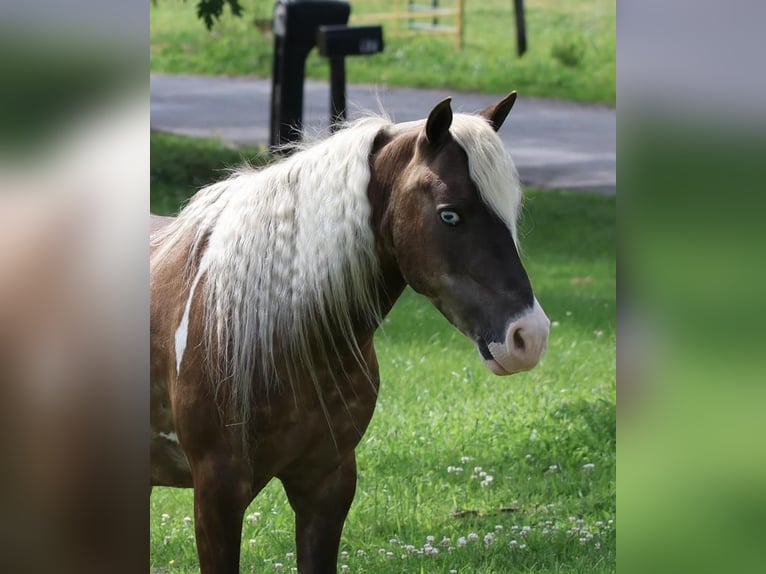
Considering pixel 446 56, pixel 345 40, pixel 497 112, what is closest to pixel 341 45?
pixel 345 40

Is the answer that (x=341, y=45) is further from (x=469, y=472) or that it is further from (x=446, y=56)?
(x=446, y=56)

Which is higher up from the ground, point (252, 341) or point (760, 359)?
point (760, 359)

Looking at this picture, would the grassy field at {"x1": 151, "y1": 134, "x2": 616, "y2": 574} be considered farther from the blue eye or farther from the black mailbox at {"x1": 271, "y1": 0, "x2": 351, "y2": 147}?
the black mailbox at {"x1": 271, "y1": 0, "x2": 351, "y2": 147}

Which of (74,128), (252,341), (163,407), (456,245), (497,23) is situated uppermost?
(497,23)

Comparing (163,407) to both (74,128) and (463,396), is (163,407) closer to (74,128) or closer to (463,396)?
(74,128)

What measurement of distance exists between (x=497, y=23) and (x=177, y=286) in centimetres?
1835

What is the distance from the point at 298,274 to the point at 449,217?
16.3 inches

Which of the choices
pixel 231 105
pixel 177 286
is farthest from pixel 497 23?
pixel 177 286

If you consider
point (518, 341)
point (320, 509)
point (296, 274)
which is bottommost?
point (320, 509)

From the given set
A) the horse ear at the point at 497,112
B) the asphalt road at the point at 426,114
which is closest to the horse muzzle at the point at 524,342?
the horse ear at the point at 497,112

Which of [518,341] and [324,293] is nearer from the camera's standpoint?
[518,341]

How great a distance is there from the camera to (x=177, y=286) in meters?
2.86

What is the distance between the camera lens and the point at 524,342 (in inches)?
94.8

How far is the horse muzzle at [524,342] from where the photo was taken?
240cm
